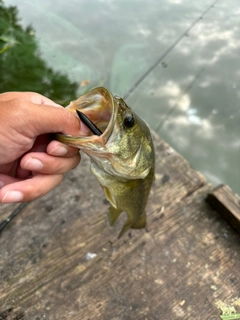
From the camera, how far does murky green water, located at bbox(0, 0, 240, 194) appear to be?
3.87 metres

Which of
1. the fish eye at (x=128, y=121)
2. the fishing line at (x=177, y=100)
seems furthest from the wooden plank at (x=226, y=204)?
the fishing line at (x=177, y=100)

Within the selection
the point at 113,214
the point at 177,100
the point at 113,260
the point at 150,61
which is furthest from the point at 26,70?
the point at 113,260

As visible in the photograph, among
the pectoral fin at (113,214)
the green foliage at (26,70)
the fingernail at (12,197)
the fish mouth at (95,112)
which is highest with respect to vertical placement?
the fish mouth at (95,112)

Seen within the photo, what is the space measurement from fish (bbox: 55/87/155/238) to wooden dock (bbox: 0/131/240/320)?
0.43m

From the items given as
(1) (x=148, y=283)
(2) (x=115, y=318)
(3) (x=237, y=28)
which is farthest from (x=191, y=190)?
(3) (x=237, y=28)

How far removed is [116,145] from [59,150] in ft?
0.75

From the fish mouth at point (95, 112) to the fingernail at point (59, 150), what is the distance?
4cm

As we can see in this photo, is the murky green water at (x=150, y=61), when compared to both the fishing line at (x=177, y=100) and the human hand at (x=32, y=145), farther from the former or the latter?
the human hand at (x=32, y=145)

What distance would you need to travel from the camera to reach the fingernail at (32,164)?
4.05ft

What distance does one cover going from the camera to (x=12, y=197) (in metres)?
1.24

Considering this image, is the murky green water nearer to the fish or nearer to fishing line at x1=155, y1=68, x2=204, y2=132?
fishing line at x1=155, y1=68, x2=204, y2=132

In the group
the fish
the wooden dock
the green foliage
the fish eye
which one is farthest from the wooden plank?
the green foliage

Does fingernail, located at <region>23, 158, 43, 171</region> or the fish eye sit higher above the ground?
the fish eye

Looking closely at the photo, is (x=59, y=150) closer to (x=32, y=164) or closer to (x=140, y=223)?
(x=32, y=164)
